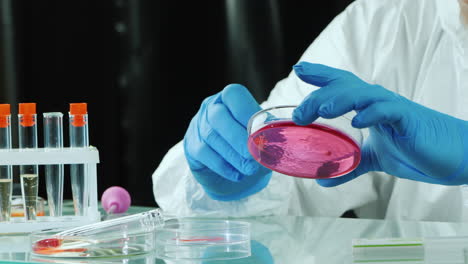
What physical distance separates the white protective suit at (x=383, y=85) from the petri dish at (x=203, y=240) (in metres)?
0.52

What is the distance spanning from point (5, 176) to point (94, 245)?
42cm

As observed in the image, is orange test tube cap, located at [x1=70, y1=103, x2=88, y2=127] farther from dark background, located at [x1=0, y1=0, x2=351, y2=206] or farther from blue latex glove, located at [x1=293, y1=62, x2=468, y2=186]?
dark background, located at [x1=0, y1=0, x2=351, y2=206]

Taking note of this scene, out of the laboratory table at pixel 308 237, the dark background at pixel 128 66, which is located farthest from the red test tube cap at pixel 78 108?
the dark background at pixel 128 66

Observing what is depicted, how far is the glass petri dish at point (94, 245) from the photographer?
1.14 m

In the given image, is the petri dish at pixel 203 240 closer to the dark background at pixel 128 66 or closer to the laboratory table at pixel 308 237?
the laboratory table at pixel 308 237

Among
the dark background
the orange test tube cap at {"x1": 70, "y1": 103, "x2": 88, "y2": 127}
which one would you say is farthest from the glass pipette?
the dark background

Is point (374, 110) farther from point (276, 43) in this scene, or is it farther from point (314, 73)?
point (276, 43)

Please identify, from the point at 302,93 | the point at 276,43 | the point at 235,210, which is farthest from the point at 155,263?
the point at 276,43

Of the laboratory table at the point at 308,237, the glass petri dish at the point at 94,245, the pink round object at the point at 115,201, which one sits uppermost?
the glass petri dish at the point at 94,245

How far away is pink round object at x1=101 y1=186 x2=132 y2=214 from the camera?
1836mm

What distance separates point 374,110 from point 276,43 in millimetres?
1594

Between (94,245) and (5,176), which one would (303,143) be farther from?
(5,176)

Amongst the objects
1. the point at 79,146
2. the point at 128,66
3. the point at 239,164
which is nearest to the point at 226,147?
the point at 239,164

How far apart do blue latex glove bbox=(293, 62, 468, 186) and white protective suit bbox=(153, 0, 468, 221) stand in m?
0.47
